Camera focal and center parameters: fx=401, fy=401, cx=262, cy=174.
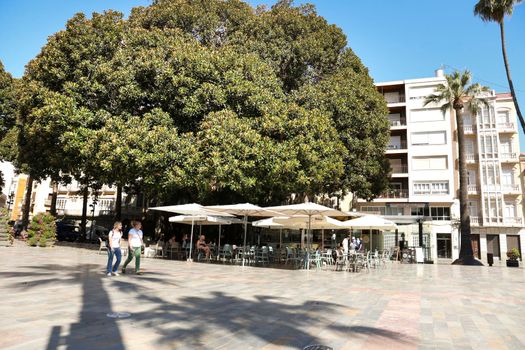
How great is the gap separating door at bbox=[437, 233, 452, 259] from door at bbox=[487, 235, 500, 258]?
4320mm

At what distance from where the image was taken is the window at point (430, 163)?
4331 centimetres

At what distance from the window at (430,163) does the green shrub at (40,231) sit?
1400 inches

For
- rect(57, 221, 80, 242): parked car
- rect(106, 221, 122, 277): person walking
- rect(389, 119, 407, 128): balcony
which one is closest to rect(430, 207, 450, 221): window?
rect(389, 119, 407, 128): balcony

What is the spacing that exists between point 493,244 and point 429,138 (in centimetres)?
1296

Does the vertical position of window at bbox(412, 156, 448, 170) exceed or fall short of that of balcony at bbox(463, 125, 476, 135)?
it falls short

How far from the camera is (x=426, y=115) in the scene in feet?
147

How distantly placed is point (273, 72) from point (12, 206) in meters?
61.5

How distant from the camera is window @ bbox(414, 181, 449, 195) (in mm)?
42656

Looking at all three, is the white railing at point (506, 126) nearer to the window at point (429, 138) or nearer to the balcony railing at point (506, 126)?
the balcony railing at point (506, 126)

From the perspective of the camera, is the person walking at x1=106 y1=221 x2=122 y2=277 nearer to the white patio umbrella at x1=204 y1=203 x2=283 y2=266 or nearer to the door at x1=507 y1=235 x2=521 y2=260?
the white patio umbrella at x1=204 y1=203 x2=283 y2=266

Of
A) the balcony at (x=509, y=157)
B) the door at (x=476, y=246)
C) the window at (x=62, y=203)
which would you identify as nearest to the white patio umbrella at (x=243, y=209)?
the door at (x=476, y=246)

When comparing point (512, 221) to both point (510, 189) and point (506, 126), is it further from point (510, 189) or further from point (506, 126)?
point (506, 126)

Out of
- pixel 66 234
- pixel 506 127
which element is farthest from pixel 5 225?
pixel 506 127

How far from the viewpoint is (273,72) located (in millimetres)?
24438
